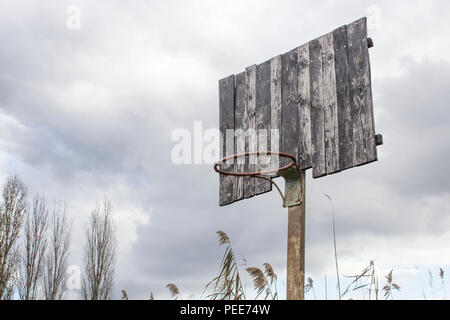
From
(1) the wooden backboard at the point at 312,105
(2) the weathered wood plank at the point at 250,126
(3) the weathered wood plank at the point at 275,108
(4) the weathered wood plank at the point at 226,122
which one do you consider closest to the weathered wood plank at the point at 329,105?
(1) the wooden backboard at the point at 312,105

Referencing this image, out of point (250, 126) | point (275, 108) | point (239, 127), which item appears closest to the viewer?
point (275, 108)

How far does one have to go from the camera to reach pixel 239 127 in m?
5.26

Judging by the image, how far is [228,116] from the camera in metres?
Answer: 5.41

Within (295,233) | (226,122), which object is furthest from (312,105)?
(295,233)

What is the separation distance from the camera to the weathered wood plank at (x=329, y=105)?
4.42 meters

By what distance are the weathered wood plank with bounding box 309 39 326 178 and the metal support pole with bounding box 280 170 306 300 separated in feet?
0.68

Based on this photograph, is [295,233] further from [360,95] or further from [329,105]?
[360,95]

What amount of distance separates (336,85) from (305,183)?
0.89 metres

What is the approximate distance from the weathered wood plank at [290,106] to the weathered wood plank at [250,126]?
0.34m

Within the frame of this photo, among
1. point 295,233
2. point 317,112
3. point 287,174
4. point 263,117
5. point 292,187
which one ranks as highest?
point 263,117

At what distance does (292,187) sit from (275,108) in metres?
0.79
